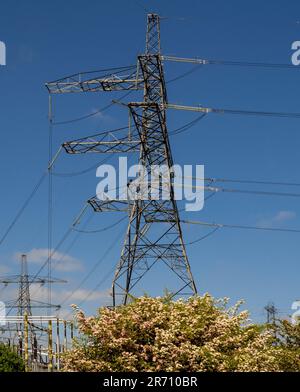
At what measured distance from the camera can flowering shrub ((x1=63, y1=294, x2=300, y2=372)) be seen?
120 feet

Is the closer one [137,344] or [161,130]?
[137,344]

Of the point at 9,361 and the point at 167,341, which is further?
the point at 9,361

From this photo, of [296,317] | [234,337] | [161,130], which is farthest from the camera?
[296,317]

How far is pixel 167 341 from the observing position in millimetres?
36531

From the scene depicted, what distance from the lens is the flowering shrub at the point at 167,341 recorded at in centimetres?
3662

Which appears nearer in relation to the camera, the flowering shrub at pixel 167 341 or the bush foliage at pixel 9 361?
the flowering shrub at pixel 167 341

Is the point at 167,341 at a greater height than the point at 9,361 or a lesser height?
lesser

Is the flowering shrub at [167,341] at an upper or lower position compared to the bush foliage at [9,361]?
lower

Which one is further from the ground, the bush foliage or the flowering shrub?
the bush foliage
